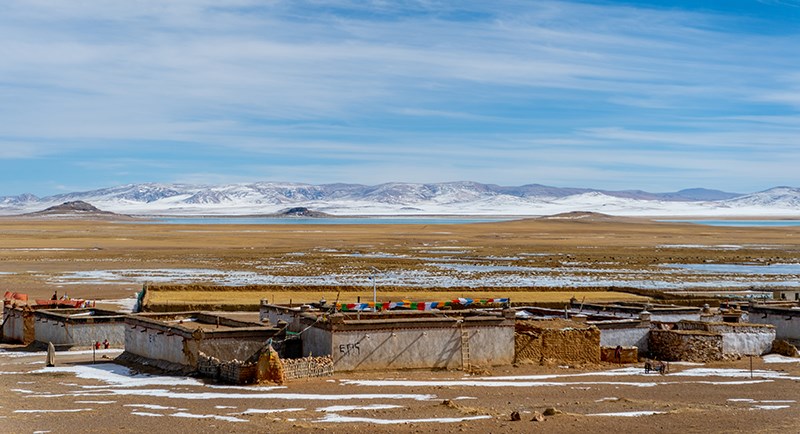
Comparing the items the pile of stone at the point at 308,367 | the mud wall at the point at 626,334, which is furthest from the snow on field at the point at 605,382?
the mud wall at the point at 626,334

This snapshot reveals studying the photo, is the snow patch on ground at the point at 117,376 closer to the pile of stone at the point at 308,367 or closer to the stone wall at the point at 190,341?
the stone wall at the point at 190,341

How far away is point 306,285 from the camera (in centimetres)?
6612

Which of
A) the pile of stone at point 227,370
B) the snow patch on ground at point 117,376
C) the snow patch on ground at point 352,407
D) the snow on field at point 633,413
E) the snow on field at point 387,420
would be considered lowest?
the snow on field at point 633,413

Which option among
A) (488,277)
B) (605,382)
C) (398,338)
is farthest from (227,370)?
(488,277)

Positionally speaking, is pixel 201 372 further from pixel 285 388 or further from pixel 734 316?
pixel 734 316

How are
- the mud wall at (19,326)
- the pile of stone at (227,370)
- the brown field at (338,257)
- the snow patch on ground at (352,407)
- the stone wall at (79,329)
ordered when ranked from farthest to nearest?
the brown field at (338,257) < the mud wall at (19,326) < the stone wall at (79,329) < the pile of stone at (227,370) < the snow patch on ground at (352,407)

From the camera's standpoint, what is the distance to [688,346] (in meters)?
36.2

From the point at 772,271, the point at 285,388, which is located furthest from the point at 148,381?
the point at 772,271

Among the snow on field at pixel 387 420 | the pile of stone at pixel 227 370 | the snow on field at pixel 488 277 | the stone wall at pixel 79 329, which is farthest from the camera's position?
the snow on field at pixel 488 277

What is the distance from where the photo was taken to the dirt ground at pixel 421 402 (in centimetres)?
2442

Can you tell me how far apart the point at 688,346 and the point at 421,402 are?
12.8m

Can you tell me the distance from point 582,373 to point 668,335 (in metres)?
5.02

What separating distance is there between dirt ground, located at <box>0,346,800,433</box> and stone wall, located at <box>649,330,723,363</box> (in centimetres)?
202

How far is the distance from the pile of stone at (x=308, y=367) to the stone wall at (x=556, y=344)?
6540mm
